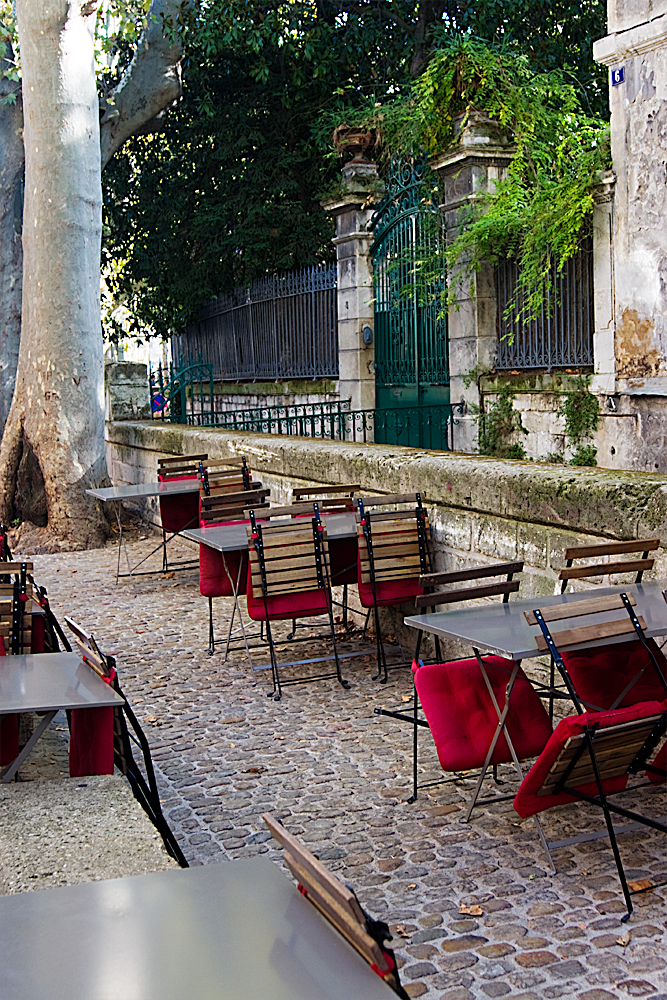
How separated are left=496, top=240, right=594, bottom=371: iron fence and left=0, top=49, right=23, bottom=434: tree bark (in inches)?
344

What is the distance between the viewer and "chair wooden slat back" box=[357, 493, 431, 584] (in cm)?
643

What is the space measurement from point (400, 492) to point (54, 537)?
666 centimetres

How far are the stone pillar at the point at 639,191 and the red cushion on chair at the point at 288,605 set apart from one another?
3.93 metres

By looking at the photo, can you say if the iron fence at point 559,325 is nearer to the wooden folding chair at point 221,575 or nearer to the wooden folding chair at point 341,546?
the wooden folding chair at point 341,546

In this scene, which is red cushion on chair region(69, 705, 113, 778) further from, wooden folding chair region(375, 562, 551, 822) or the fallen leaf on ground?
the fallen leaf on ground

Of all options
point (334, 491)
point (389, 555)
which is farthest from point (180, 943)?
point (334, 491)

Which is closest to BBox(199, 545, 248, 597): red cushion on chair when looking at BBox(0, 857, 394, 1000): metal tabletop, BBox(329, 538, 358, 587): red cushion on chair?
BBox(329, 538, 358, 587): red cushion on chair

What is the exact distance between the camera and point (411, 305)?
1248cm

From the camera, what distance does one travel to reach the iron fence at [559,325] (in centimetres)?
966

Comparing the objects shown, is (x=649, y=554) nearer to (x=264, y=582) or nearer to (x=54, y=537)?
(x=264, y=582)

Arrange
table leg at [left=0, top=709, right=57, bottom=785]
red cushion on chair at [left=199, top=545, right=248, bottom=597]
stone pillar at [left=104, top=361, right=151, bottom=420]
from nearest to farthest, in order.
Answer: table leg at [left=0, top=709, right=57, bottom=785]
red cushion on chair at [left=199, top=545, right=248, bottom=597]
stone pillar at [left=104, top=361, right=151, bottom=420]

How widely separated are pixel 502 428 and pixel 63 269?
18.0 feet

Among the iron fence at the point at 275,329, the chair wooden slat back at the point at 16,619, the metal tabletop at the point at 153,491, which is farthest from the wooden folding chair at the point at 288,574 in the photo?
the iron fence at the point at 275,329

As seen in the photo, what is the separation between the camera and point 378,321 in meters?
13.2
